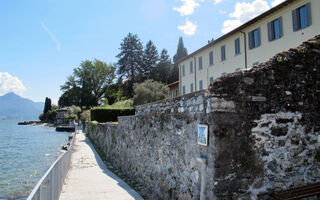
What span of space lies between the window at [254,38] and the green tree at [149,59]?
33703 millimetres

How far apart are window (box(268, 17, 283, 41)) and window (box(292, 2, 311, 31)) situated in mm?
1190

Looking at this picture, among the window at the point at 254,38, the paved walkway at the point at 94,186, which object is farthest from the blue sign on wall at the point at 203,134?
the window at the point at 254,38

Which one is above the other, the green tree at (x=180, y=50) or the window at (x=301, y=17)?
the green tree at (x=180, y=50)

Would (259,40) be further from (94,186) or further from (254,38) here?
(94,186)

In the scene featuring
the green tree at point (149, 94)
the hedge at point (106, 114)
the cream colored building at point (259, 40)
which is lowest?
the hedge at point (106, 114)

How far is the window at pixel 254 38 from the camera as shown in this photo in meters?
19.3

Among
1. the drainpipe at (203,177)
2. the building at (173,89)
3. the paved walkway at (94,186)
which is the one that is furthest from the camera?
the building at (173,89)

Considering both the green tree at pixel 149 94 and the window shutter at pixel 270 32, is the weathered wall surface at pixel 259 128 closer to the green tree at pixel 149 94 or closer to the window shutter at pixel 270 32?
the window shutter at pixel 270 32

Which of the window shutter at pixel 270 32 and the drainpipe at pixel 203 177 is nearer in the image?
the drainpipe at pixel 203 177

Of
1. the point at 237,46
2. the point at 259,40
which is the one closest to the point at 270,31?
the point at 259,40

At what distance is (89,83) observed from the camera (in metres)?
64.1

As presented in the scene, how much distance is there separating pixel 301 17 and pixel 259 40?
3734 mm

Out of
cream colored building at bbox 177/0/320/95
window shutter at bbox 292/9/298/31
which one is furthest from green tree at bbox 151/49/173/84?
window shutter at bbox 292/9/298/31

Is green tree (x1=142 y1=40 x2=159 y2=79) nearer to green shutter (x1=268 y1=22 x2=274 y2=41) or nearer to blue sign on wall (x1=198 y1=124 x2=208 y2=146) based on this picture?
green shutter (x1=268 y1=22 x2=274 y2=41)
